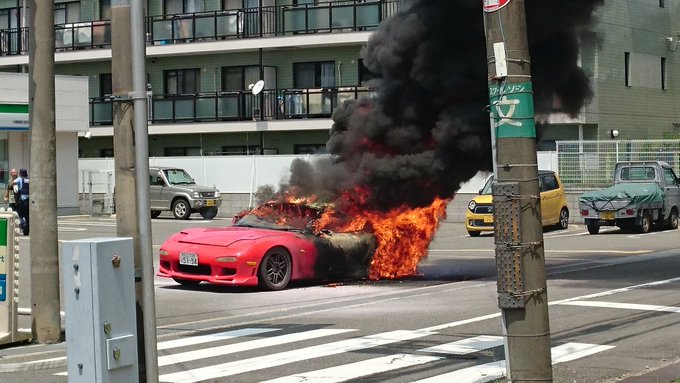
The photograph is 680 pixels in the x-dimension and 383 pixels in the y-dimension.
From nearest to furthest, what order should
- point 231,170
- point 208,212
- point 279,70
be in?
point 208,212 < point 231,170 < point 279,70

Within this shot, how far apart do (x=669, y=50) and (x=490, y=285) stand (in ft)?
94.9

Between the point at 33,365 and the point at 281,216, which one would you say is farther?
the point at 281,216

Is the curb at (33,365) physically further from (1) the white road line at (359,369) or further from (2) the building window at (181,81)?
(2) the building window at (181,81)

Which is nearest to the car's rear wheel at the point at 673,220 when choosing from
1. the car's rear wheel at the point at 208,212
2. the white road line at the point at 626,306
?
the car's rear wheel at the point at 208,212

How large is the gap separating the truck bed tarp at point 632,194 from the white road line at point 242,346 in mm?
16368

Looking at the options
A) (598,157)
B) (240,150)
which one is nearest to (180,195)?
(240,150)

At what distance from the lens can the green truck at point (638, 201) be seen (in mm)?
26000

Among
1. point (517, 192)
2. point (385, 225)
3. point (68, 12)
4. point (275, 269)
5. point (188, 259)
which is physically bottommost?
point (275, 269)

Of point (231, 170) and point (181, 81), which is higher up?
point (181, 81)

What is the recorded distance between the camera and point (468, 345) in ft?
33.4

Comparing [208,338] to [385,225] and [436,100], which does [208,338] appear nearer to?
[385,225]

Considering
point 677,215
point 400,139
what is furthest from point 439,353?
point 677,215

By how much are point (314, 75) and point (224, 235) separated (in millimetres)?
25115

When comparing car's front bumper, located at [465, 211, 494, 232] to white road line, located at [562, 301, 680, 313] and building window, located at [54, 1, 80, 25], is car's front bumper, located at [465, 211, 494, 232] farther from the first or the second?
building window, located at [54, 1, 80, 25]
